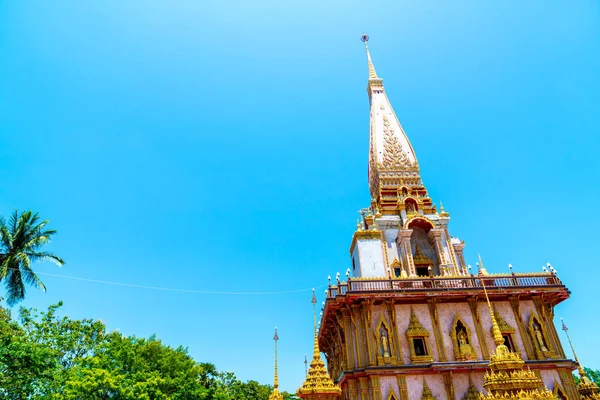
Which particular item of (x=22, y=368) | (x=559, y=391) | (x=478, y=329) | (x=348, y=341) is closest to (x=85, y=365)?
(x=22, y=368)

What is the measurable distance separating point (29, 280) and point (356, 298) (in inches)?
899

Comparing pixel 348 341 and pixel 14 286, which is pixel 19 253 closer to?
pixel 14 286

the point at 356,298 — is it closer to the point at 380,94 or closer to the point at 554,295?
the point at 554,295

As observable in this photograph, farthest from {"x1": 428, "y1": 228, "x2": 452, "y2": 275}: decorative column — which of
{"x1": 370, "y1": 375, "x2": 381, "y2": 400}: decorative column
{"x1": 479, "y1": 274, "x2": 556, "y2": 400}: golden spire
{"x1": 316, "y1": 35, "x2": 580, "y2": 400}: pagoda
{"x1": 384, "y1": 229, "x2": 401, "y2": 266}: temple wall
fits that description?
{"x1": 479, "y1": 274, "x2": 556, "y2": 400}: golden spire

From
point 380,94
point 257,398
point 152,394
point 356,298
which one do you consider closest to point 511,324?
point 356,298

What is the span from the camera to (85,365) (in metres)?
24.5

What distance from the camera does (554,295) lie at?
2261 centimetres

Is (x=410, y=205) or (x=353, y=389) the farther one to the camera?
(x=410, y=205)

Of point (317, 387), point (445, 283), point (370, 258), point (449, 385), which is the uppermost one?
point (370, 258)

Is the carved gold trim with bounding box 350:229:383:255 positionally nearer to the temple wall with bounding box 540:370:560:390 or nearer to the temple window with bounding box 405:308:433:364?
the temple window with bounding box 405:308:433:364

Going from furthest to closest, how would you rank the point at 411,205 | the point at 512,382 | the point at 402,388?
the point at 411,205 → the point at 402,388 → the point at 512,382

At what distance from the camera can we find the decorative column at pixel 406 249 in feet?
86.1

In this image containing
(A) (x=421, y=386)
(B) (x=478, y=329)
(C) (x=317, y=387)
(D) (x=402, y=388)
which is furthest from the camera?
(B) (x=478, y=329)

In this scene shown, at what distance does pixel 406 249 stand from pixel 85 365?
2296 centimetres
